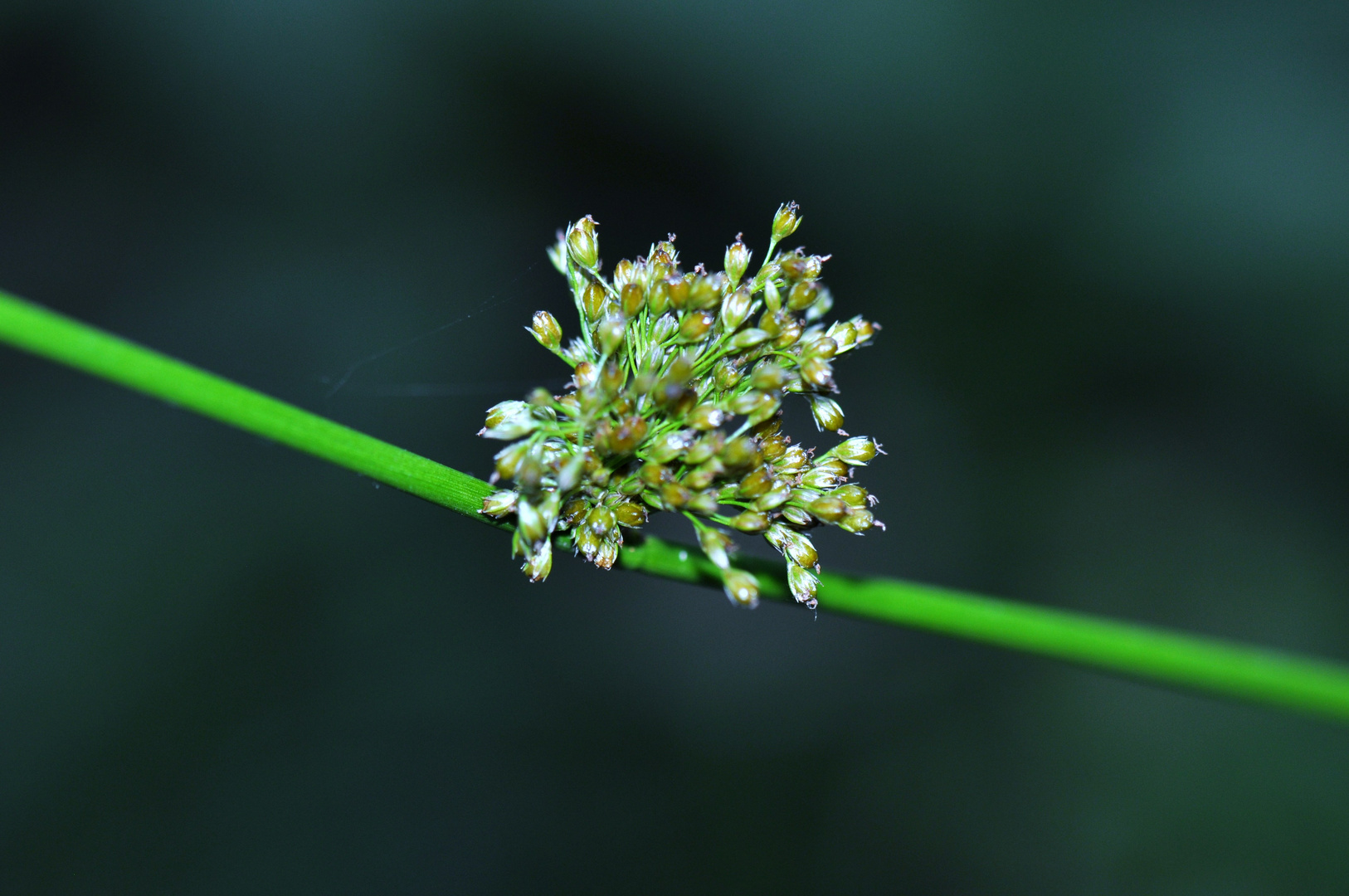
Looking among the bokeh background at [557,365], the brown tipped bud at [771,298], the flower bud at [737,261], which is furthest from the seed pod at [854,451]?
the bokeh background at [557,365]

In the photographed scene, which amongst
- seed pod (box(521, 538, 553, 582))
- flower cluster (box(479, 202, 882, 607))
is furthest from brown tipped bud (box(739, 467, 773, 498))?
seed pod (box(521, 538, 553, 582))

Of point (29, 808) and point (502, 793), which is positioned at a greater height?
point (502, 793)

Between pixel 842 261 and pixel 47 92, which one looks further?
pixel 842 261

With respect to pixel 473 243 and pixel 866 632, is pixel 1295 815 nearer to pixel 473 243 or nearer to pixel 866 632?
pixel 866 632

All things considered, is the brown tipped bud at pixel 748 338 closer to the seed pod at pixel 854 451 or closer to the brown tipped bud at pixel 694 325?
the brown tipped bud at pixel 694 325

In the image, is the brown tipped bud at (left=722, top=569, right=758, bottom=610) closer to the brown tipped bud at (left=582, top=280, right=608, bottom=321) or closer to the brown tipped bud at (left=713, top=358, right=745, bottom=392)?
the brown tipped bud at (left=713, top=358, right=745, bottom=392)

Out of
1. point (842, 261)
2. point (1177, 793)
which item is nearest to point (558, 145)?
point (842, 261)
